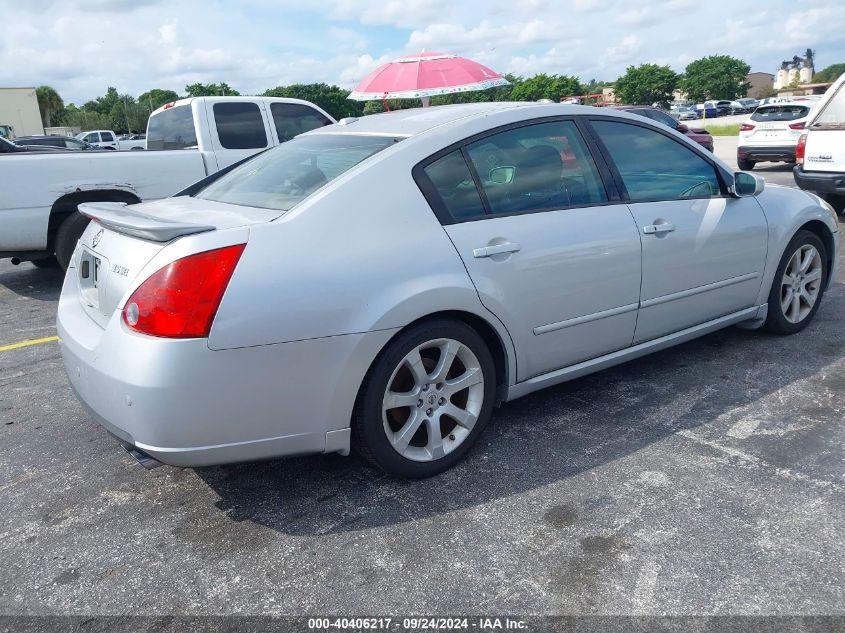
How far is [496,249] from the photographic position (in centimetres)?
319

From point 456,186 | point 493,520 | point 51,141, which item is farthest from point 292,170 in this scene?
point 51,141

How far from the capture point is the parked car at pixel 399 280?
261 cm

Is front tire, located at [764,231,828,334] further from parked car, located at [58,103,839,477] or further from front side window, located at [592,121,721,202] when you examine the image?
front side window, located at [592,121,721,202]

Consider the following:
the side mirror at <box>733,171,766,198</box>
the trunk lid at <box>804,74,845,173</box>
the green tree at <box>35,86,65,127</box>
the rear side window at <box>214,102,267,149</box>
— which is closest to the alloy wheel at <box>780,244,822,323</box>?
the side mirror at <box>733,171,766,198</box>

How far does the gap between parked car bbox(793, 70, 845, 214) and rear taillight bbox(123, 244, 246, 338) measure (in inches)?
330

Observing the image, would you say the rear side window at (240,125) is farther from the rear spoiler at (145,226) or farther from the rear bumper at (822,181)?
the rear bumper at (822,181)

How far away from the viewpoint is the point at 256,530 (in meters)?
2.83

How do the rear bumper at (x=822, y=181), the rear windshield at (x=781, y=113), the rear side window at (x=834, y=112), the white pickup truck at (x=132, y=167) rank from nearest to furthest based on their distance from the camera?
the white pickup truck at (x=132, y=167) → the rear bumper at (x=822, y=181) → the rear side window at (x=834, y=112) → the rear windshield at (x=781, y=113)

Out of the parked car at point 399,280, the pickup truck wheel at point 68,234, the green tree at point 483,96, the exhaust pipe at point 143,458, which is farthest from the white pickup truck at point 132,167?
the green tree at point 483,96

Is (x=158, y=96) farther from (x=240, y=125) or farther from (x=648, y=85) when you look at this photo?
(x=240, y=125)

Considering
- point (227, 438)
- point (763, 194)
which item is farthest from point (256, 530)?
point (763, 194)

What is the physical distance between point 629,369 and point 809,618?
2.25m

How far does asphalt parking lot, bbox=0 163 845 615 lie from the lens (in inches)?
95.0

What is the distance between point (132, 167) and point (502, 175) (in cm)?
495
